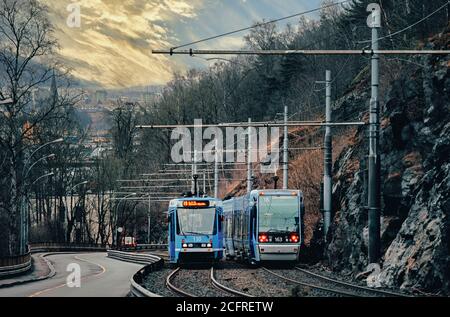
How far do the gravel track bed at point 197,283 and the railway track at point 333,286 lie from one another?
8.59 ft

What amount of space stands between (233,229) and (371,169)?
19378mm

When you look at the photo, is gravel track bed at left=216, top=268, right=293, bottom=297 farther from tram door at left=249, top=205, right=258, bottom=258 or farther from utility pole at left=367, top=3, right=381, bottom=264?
utility pole at left=367, top=3, right=381, bottom=264

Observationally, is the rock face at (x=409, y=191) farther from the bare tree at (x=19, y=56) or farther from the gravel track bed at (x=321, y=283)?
the bare tree at (x=19, y=56)

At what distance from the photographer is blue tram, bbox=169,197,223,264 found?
42.5 metres

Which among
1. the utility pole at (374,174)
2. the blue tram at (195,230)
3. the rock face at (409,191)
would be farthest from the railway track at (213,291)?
the blue tram at (195,230)

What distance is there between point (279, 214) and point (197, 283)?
9412 mm

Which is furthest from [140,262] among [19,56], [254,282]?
[254,282]

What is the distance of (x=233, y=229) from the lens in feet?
167

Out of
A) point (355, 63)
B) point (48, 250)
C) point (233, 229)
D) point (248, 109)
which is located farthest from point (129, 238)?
point (233, 229)

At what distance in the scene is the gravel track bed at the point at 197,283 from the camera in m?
27.3

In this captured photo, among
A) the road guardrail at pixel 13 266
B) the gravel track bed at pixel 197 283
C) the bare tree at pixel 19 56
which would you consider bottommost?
the road guardrail at pixel 13 266

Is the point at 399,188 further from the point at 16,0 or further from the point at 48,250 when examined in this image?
the point at 48,250

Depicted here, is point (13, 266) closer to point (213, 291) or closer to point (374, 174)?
point (213, 291)

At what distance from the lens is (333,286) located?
95.7 ft
